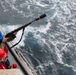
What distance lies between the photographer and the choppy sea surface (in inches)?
465

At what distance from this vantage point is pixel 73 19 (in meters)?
16.4

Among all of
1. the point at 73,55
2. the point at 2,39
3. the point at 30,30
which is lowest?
the point at 73,55

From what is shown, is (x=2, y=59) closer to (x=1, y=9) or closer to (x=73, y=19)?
(x=1, y=9)

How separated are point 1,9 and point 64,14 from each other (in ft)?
13.5

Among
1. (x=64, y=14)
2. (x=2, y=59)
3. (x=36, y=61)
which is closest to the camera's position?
(x=2, y=59)

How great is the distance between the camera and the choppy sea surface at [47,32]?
38.8 ft

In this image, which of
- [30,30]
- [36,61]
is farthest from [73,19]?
[36,61]

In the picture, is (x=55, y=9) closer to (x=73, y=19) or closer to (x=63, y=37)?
(x=73, y=19)

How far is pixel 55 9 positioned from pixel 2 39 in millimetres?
11014

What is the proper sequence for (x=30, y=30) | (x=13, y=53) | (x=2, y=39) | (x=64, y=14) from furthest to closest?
1. (x=64, y=14)
2. (x=30, y=30)
3. (x=13, y=53)
4. (x=2, y=39)

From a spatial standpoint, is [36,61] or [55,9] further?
[55,9]

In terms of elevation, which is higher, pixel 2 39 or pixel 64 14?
pixel 2 39

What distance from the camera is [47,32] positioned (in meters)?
14.2

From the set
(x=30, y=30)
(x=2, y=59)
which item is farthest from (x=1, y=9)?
(x=2, y=59)
